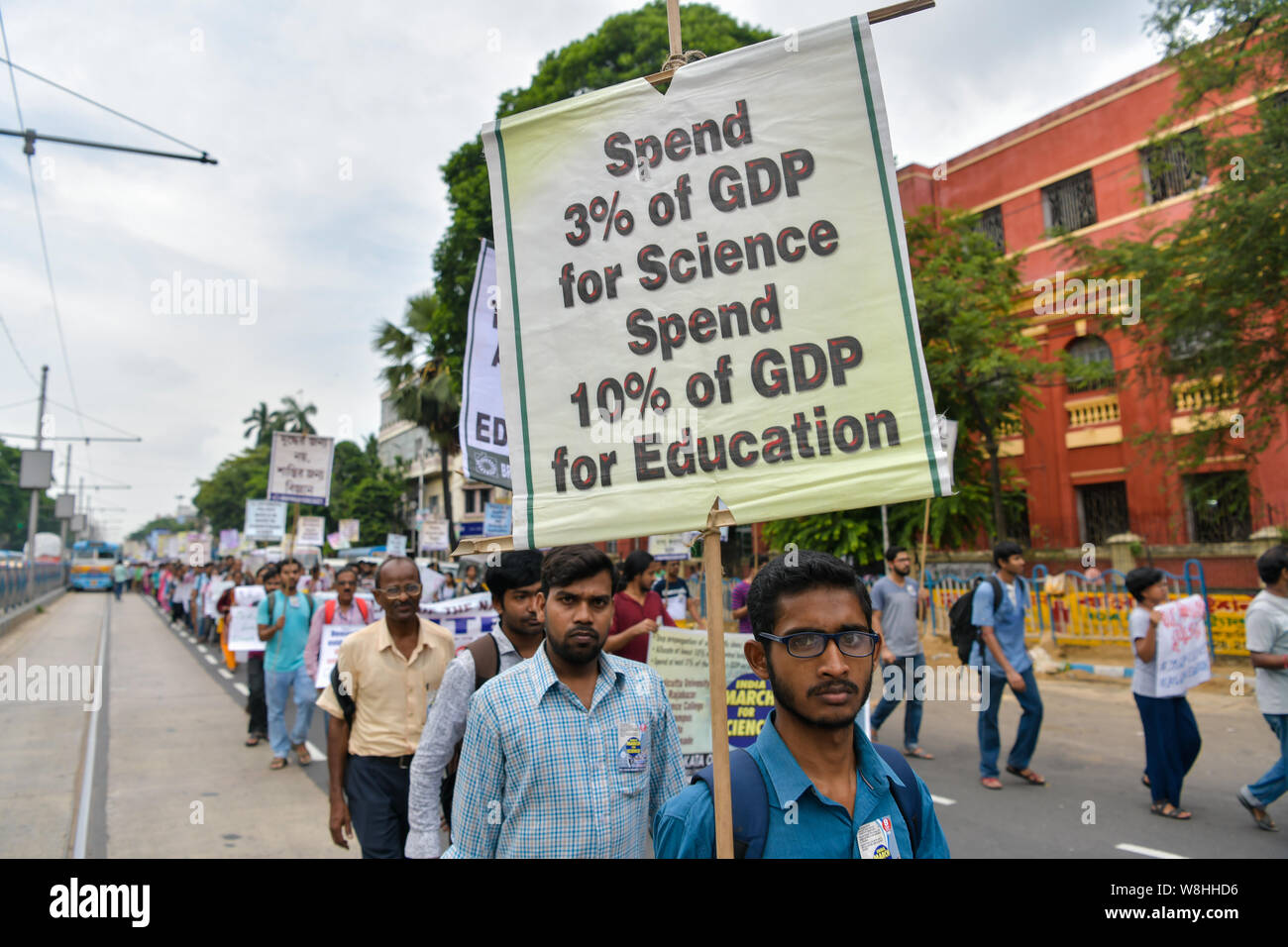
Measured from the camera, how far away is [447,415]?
26.3m

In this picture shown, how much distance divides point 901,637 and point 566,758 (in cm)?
602

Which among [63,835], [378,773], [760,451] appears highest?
[760,451]

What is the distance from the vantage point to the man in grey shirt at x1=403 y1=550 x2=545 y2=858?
2838mm

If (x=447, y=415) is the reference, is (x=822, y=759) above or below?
below

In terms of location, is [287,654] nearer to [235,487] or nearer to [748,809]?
[748,809]

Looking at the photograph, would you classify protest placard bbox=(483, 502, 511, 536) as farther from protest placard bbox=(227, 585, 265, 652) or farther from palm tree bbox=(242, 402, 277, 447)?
palm tree bbox=(242, 402, 277, 447)

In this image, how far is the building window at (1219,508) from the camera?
666 inches

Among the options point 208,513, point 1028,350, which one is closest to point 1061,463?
point 1028,350

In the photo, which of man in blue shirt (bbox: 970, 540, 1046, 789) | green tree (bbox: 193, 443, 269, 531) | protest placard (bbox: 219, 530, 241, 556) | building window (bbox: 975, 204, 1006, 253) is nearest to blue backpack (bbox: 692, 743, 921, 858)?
man in blue shirt (bbox: 970, 540, 1046, 789)

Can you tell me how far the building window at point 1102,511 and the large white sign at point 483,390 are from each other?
65.2ft

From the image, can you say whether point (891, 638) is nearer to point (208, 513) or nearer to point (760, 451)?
point (760, 451)

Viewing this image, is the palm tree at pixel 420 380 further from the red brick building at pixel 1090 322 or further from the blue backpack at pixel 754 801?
the blue backpack at pixel 754 801

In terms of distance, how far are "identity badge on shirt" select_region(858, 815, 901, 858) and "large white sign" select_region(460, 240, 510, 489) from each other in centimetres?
381
